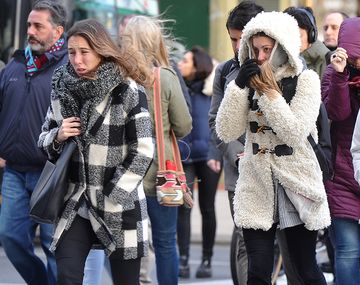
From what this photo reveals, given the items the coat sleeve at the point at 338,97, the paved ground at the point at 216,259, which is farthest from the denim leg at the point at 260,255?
the paved ground at the point at 216,259

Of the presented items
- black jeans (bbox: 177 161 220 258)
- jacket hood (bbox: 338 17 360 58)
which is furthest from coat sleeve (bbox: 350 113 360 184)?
black jeans (bbox: 177 161 220 258)

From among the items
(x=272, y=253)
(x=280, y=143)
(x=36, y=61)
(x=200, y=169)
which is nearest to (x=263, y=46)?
(x=280, y=143)

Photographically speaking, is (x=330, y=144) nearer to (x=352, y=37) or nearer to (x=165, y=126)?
(x=352, y=37)

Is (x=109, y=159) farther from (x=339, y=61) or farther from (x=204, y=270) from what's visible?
(x=204, y=270)

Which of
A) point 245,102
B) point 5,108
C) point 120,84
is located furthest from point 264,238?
point 5,108

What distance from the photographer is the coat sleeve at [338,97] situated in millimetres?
6883

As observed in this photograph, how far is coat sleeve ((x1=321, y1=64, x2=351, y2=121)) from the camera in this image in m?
6.88

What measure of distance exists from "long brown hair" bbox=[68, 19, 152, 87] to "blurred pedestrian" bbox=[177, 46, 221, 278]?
412 cm

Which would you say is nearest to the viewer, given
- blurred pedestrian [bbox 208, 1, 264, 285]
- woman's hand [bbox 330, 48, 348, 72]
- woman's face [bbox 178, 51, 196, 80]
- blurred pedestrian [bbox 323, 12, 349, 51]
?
woman's hand [bbox 330, 48, 348, 72]

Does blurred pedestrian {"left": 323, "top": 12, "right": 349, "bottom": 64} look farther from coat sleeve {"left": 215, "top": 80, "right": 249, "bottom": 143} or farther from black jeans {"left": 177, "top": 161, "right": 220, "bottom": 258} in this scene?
coat sleeve {"left": 215, "top": 80, "right": 249, "bottom": 143}

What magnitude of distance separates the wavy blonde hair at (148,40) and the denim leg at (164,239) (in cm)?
91

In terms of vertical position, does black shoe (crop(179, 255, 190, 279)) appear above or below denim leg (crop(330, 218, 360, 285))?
below

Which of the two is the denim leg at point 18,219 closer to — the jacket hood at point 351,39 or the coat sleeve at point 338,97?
the coat sleeve at point 338,97

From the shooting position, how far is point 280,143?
20.8 feet
